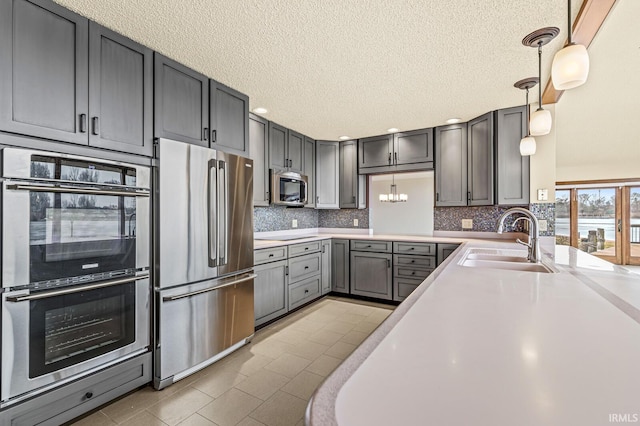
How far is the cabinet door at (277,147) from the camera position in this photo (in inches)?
141

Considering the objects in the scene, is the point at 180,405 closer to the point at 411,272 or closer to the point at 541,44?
the point at 411,272

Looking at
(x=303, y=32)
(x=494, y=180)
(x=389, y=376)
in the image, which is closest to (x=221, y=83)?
(x=303, y=32)

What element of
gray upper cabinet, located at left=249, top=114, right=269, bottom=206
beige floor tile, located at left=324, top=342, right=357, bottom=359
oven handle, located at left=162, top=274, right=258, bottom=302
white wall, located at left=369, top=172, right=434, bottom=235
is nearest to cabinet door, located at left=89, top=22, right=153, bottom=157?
oven handle, located at left=162, top=274, right=258, bottom=302

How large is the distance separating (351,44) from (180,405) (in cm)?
258

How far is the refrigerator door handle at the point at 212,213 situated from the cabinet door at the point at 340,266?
2.15 meters

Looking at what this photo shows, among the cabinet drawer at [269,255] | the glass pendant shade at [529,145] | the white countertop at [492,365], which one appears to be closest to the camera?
the white countertop at [492,365]

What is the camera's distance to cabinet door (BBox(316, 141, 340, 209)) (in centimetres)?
450

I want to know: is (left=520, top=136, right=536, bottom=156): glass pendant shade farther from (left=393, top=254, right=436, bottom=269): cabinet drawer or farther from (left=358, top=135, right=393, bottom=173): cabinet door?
(left=358, top=135, right=393, bottom=173): cabinet door

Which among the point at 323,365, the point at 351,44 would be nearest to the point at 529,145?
the point at 351,44

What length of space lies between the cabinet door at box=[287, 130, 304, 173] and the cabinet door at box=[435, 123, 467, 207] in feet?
5.87

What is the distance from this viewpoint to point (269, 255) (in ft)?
10.2

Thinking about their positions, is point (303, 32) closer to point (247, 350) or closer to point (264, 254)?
point (264, 254)

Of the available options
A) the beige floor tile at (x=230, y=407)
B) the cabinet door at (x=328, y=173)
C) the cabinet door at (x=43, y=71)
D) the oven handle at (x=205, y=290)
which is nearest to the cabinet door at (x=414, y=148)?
the cabinet door at (x=328, y=173)

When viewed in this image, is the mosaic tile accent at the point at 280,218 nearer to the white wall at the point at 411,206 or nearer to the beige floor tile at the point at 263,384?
the beige floor tile at the point at 263,384
